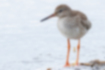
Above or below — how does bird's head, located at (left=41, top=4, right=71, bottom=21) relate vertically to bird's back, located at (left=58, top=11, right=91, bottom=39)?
above

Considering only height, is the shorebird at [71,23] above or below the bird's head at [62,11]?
below

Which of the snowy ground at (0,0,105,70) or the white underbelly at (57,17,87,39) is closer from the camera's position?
the white underbelly at (57,17,87,39)

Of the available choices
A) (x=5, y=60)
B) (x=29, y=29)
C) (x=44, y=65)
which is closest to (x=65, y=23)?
(x=44, y=65)

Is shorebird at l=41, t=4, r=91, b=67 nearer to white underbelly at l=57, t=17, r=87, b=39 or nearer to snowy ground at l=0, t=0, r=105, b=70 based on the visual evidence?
white underbelly at l=57, t=17, r=87, b=39

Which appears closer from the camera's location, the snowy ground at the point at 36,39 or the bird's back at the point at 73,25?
the bird's back at the point at 73,25

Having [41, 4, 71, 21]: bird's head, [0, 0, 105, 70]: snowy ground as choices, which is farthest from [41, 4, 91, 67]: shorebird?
[0, 0, 105, 70]: snowy ground

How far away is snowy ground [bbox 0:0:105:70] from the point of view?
5.12 meters

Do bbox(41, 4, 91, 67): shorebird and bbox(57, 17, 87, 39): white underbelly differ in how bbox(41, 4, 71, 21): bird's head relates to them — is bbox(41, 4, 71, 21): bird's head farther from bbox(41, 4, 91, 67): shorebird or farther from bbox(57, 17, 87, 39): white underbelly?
bbox(57, 17, 87, 39): white underbelly

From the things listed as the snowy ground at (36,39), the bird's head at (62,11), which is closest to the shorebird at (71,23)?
the bird's head at (62,11)

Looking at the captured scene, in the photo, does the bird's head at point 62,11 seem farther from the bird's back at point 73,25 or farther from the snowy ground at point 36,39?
the snowy ground at point 36,39

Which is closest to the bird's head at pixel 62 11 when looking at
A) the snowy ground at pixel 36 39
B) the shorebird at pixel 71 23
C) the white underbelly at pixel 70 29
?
the shorebird at pixel 71 23

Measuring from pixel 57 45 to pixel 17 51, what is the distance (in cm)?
74

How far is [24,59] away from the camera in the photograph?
5.18 meters

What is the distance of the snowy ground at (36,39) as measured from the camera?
16.8 feet
